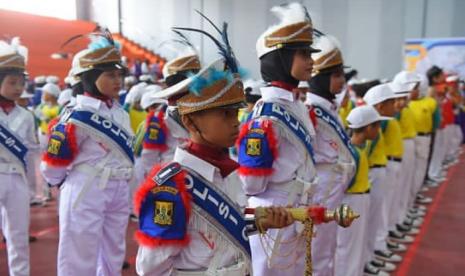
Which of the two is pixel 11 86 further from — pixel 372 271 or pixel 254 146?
pixel 372 271

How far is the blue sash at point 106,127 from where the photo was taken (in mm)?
2912

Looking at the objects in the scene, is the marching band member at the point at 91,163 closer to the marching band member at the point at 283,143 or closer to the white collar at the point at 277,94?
the marching band member at the point at 283,143

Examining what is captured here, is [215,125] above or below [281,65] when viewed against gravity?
below

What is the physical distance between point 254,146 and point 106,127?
110 centimetres

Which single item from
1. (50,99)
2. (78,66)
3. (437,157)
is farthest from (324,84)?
(437,157)

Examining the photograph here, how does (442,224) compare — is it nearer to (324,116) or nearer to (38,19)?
(324,116)

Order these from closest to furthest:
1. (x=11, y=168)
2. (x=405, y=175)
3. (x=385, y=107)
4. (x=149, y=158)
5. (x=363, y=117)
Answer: (x=11, y=168)
(x=363, y=117)
(x=385, y=107)
(x=149, y=158)
(x=405, y=175)

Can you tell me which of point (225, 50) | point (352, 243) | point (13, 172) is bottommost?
point (352, 243)

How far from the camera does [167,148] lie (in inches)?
185

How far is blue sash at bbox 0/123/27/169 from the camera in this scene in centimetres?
334

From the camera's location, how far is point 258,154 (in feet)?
7.85

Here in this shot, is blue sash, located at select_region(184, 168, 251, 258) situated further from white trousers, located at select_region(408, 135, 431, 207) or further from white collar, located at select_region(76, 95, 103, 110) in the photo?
white trousers, located at select_region(408, 135, 431, 207)

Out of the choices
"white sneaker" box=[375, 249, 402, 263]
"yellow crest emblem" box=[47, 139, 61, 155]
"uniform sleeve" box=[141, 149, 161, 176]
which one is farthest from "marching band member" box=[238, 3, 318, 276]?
"uniform sleeve" box=[141, 149, 161, 176]

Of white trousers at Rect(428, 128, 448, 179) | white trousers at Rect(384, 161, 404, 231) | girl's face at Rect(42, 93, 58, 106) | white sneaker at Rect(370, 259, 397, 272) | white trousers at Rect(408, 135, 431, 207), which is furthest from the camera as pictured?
white trousers at Rect(428, 128, 448, 179)
